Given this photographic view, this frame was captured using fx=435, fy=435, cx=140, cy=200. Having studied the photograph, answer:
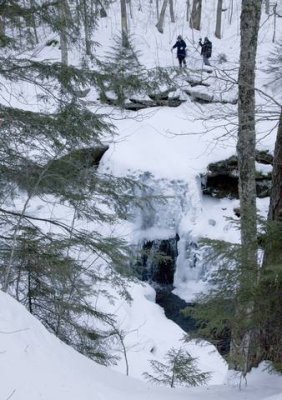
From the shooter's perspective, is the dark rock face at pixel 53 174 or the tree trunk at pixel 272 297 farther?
the dark rock face at pixel 53 174

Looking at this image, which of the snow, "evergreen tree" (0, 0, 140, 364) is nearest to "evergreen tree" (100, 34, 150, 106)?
"evergreen tree" (0, 0, 140, 364)

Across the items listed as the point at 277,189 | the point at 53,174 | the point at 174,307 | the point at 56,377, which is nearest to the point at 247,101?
the point at 277,189

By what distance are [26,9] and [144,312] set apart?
6.98 meters

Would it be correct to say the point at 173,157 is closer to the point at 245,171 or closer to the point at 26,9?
the point at 245,171

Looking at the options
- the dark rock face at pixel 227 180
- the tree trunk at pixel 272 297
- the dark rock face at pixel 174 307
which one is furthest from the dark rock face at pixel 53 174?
the dark rock face at pixel 227 180

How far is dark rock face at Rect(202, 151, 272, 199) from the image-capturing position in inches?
488

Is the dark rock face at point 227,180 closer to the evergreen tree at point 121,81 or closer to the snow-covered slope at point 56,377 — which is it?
the evergreen tree at point 121,81

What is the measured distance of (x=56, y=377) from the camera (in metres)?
2.51

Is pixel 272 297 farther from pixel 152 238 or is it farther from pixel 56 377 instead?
pixel 152 238

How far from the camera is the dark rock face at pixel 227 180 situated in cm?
1240

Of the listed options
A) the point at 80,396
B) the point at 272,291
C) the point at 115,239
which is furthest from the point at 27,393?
the point at 115,239

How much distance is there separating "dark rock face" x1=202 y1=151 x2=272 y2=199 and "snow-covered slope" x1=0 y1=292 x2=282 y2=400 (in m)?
9.52

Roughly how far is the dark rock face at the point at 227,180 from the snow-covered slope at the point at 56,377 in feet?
31.2

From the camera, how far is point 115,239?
18.4ft
